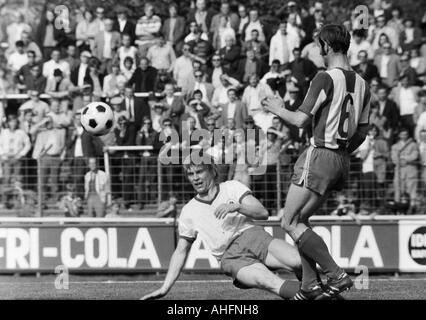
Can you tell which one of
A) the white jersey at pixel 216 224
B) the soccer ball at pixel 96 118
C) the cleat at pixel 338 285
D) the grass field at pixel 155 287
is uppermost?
the soccer ball at pixel 96 118

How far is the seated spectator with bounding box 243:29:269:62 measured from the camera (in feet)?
66.6

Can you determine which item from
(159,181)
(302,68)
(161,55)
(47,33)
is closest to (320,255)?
(159,181)

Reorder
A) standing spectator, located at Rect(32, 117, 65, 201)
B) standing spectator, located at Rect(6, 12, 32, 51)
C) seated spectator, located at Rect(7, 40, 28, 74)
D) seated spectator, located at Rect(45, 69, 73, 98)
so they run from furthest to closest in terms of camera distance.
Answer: standing spectator, located at Rect(6, 12, 32, 51) → seated spectator, located at Rect(7, 40, 28, 74) → seated spectator, located at Rect(45, 69, 73, 98) → standing spectator, located at Rect(32, 117, 65, 201)

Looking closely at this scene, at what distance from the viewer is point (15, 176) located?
17484 mm

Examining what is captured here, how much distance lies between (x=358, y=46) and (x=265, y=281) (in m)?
11.2

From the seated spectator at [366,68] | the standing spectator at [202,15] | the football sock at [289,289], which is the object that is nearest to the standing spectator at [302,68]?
the seated spectator at [366,68]

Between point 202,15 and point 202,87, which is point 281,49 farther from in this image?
point 202,15

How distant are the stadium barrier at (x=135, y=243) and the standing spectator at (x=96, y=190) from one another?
0.66ft

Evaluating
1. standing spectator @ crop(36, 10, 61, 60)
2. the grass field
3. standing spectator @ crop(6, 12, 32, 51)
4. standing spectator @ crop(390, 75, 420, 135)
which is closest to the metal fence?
the grass field

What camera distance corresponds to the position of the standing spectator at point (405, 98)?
1866 centimetres

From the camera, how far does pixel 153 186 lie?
1720 centimetres

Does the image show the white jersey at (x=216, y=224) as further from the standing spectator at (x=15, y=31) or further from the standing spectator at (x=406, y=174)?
the standing spectator at (x=15, y=31)

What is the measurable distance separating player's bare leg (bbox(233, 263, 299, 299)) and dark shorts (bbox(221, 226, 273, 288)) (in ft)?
0.35

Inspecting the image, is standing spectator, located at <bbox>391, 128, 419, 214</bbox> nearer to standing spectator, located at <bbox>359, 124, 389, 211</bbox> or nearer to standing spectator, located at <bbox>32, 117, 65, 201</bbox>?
standing spectator, located at <bbox>359, 124, 389, 211</bbox>
